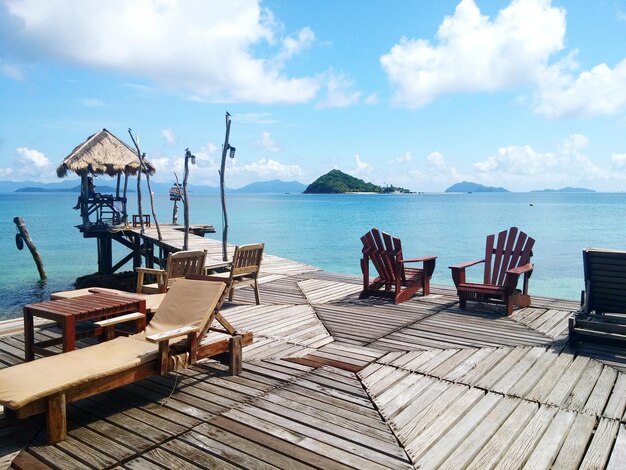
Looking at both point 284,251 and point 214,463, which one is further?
point 284,251

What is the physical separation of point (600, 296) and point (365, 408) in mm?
3184

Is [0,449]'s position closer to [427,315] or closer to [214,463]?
[214,463]

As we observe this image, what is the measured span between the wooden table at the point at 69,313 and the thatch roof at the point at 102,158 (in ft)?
51.8

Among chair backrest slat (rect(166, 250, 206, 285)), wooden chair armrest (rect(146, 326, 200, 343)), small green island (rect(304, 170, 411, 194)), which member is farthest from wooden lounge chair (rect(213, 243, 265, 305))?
small green island (rect(304, 170, 411, 194))

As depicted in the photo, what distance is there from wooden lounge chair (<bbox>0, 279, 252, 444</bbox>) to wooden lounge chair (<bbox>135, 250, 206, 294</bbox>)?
52.5 inches

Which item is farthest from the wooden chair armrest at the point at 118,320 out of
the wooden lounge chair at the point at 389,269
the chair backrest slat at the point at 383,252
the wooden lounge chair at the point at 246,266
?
the chair backrest slat at the point at 383,252

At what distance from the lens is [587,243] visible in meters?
32.2

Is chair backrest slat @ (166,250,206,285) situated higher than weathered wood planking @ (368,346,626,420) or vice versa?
chair backrest slat @ (166,250,206,285)

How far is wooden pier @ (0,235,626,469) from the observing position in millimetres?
2805

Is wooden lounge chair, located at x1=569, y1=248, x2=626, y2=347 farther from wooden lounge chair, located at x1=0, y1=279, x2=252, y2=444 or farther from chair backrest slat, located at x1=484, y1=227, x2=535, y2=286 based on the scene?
wooden lounge chair, located at x1=0, y1=279, x2=252, y2=444

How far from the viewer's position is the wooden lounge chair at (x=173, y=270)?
219 inches

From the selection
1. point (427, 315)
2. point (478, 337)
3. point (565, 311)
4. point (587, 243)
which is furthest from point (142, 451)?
point (587, 243)

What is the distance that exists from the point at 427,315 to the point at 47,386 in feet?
14.8

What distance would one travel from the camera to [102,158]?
63.6 feet
